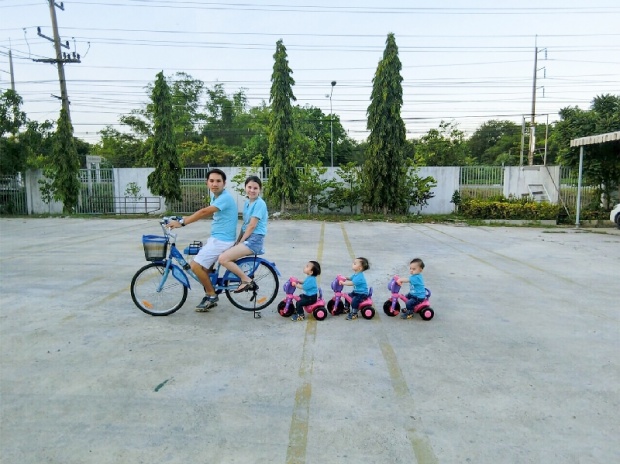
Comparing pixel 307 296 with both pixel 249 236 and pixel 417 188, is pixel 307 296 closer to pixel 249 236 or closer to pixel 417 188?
pixel 249 236

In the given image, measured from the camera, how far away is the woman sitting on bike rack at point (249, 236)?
16.5ft

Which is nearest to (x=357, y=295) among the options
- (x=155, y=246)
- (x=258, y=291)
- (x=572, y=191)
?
(x=258, y=291)

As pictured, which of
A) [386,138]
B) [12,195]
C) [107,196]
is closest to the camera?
[386,138]

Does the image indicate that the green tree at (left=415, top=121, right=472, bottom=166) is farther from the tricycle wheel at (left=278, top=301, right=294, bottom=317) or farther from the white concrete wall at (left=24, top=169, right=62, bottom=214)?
the tricycle wheel at (left=278, top=301, right=294, bottom=317)

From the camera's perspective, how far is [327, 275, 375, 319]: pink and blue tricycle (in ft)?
17.0

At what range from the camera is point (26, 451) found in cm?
268

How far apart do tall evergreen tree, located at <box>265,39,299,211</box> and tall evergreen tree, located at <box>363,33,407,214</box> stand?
3384mm

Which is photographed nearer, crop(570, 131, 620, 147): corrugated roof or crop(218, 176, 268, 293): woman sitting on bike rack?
crop(218, 176, 268, 293): woman sitting on bike rack

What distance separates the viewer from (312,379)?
3645 millimetres

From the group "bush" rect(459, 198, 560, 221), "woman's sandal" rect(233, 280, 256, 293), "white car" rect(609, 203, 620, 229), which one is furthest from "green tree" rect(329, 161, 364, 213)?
"woman's sandal" rect(233, 280, 256, 293)

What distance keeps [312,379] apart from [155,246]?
2356 millimetres

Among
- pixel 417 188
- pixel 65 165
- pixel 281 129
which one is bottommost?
pixel 417 188

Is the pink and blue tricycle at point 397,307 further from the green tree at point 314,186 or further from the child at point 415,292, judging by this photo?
the green tree at point 314,186

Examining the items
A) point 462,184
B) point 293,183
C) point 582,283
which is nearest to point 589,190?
point 462,184
